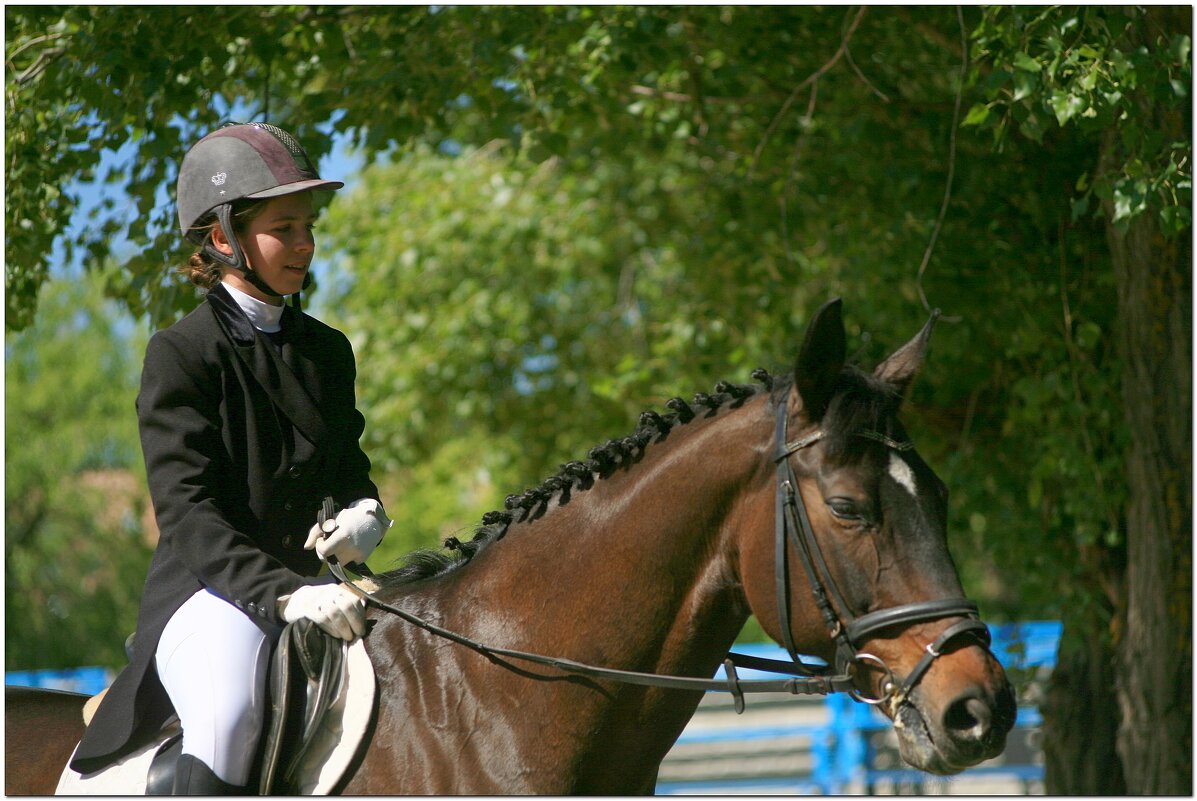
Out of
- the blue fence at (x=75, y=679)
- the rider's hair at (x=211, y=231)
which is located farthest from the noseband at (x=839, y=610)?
the blue fence at (x=75, y=679)

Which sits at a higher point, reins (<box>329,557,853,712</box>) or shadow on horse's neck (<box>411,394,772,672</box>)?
shadow on horse's neck (<box>411,394,772,672</box>)

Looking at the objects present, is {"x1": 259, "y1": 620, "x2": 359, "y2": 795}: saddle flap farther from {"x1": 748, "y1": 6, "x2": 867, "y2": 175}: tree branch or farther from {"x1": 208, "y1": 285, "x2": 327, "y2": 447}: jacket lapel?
{"x1": 748, "y1": 6, "x2": 867, "y2": 175}: tree branch

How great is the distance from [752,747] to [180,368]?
11289mm

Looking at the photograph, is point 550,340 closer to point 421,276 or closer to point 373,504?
point 421,276

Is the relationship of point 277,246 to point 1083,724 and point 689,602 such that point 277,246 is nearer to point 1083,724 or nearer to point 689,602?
point 689,602

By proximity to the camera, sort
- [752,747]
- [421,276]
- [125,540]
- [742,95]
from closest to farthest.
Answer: [742,95] < [421,276] < [752,747] < [125,540]

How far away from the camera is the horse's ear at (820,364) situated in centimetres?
255

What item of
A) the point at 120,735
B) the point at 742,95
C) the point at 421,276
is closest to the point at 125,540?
the point at 421,276

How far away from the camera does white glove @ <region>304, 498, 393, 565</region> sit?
280 centimetres

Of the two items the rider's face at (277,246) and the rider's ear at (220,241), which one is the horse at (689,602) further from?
the rider's ear at (220,241)

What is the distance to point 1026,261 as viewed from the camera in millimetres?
6562

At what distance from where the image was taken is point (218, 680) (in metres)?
2.58

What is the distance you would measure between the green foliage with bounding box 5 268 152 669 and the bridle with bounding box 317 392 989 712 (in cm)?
1721

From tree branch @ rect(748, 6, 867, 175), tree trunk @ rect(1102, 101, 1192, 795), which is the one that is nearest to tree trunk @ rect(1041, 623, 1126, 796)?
tree trunk @ rect(1102, 101, 1192, 795)
